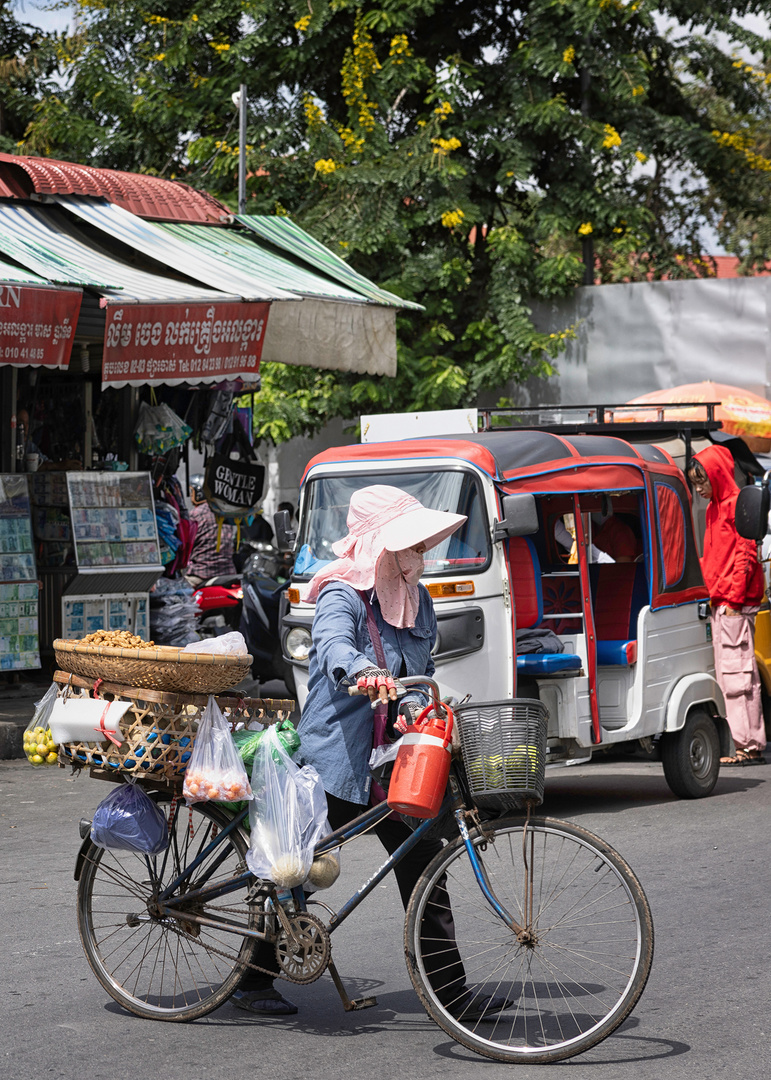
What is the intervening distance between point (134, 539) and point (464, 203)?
810cm

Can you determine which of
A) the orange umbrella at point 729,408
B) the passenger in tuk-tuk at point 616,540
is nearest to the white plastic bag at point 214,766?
the passenger in tuk-tuk at point 616,540

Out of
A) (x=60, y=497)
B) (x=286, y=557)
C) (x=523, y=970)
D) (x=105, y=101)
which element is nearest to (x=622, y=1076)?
(x=523, y=970)

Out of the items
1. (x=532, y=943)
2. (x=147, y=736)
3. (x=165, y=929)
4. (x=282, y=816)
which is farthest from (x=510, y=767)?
(x=165, y=929)

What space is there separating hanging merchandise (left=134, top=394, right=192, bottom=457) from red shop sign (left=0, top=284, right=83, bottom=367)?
2.49 metres

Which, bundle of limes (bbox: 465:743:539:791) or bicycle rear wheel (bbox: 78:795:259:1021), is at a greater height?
bundle of limes (bbox: 465:743:539:791)

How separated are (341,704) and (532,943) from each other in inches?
36.2

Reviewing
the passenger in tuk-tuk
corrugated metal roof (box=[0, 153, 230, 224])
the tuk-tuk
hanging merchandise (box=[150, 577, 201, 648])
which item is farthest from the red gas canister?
corrugated metal roof (box=[0, 153, 230, 224])

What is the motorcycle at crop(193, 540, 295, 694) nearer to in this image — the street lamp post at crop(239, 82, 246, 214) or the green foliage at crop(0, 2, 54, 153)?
the street lamp post at crop(239, 82, 246, 214)

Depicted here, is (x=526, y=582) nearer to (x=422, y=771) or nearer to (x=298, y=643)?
(x=298, y=643)

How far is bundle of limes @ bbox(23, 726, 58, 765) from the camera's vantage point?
14.0 feet

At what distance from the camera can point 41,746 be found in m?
4.29

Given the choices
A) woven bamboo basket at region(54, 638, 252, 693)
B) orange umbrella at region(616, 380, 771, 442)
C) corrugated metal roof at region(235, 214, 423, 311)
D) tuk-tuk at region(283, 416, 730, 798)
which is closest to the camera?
woven bamboo basket at region(54, 638, 252, 693)

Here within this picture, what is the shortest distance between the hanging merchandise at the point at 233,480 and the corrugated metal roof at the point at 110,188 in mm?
2056

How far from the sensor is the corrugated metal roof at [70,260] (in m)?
9.62
